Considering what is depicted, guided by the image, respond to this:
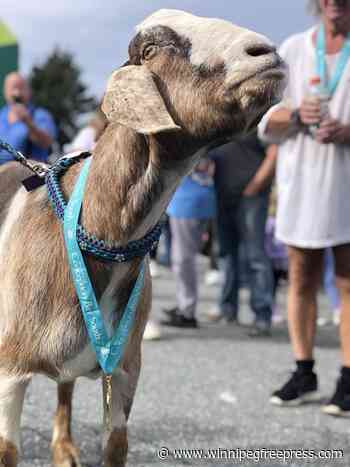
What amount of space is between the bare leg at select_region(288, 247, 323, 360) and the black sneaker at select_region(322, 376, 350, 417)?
0.23 m

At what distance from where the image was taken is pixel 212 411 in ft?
12.0

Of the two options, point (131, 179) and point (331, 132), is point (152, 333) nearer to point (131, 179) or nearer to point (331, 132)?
point (331, 132)

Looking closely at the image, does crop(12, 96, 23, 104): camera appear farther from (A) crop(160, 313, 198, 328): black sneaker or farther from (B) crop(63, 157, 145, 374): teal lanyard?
(B) crop(63, 157, 145, 374): teal lanyard

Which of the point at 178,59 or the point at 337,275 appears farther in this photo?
the point at 337,275

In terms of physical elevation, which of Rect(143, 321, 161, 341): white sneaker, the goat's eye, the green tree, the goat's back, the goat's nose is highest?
the goat's nose

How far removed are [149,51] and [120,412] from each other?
1.10m

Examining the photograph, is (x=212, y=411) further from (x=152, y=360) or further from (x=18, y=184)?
(x=18, y=184)

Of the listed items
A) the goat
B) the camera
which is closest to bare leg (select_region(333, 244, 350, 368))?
the goat

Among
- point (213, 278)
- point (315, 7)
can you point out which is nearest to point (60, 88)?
point (213, 278)

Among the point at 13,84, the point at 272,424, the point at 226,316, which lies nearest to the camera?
the point at 272,424

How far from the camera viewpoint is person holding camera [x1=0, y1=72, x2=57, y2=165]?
5.07 meters

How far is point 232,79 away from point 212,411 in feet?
7.65

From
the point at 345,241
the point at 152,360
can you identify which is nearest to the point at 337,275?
the point at 345,241

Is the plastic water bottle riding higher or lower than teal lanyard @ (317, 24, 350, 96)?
lower
